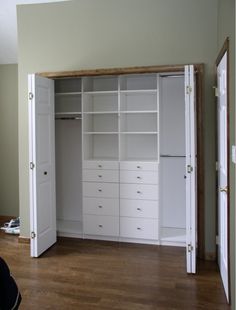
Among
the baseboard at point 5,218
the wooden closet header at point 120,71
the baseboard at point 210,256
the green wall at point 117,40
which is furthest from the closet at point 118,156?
the baseboard at point 5,218

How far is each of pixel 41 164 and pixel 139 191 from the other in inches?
51.2

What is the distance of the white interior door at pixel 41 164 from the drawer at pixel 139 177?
36.9 inches

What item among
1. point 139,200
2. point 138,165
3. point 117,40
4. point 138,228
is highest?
point 117,40

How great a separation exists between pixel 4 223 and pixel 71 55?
294 centimetres

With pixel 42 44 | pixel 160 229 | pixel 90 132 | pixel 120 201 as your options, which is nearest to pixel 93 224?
pixel 120 201

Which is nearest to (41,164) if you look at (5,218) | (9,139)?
(9,139)

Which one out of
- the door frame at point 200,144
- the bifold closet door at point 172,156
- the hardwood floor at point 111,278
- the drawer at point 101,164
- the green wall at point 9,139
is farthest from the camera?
the green wall at point 9,139

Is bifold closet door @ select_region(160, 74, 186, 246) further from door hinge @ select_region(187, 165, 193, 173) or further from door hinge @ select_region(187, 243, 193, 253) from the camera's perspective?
door hinge @ select_region(187, 165, 193, 173)

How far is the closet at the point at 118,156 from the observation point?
430 centimetres

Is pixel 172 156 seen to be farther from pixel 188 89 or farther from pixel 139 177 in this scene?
pixel 188 89

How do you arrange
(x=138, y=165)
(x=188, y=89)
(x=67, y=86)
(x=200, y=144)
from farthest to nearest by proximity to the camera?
(x=67, y=86) → (x=138, y=165) → (x=200, y=144) → (x=188, y=89)

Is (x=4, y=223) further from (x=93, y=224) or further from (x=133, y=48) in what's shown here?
(x=133, y=48)

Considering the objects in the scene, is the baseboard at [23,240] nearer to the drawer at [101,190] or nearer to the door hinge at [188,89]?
the drawer at [101,190]

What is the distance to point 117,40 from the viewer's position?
405cm
